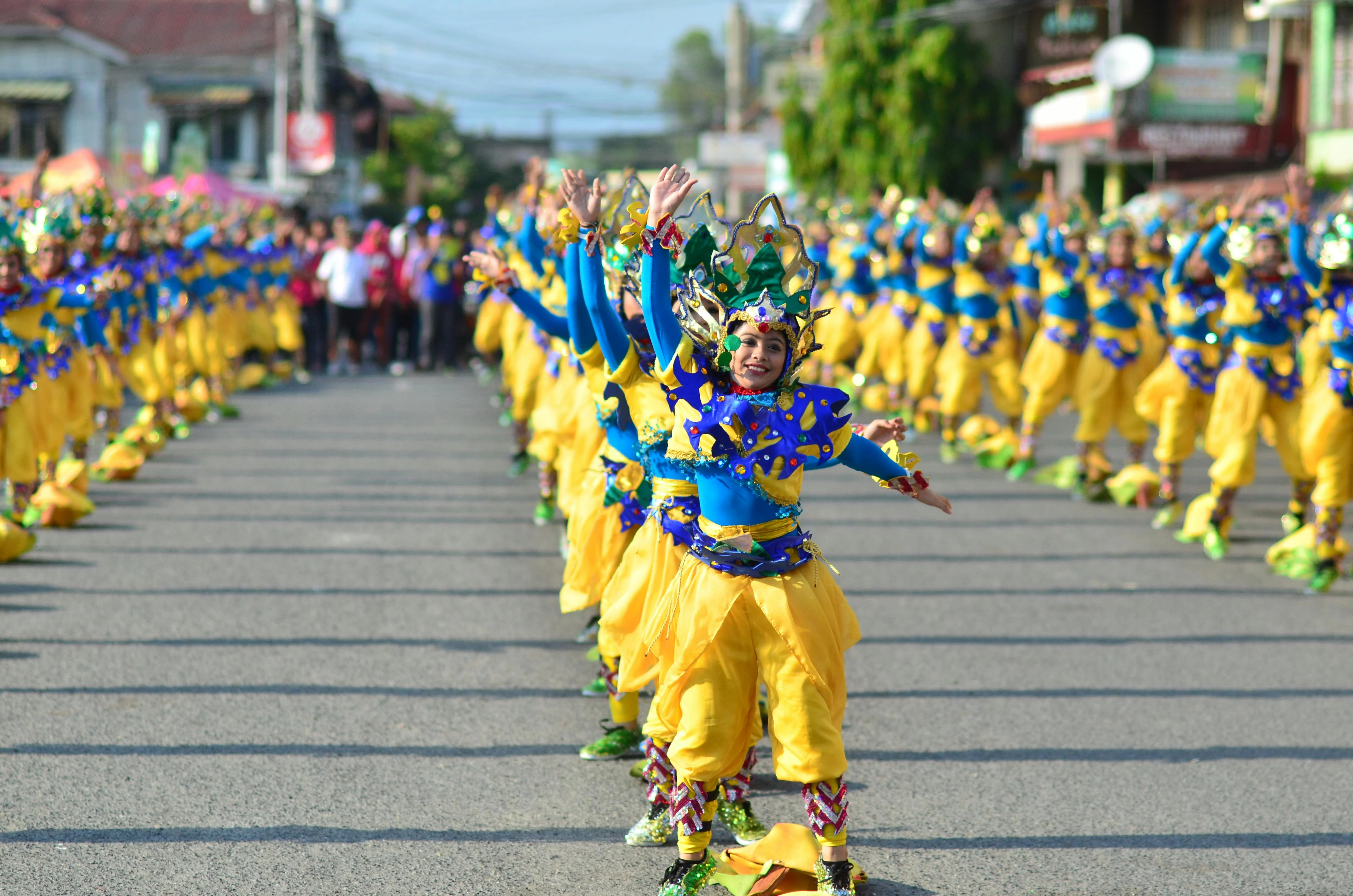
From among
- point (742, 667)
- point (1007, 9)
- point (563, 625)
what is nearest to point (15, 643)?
point (563, 625)

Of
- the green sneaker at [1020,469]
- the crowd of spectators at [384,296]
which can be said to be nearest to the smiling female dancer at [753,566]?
the green sneaker at [1020,469]

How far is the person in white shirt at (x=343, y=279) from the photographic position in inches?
825

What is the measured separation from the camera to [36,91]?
42.8 metres

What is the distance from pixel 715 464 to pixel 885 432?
50 centimetres

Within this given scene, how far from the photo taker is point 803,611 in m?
4.11

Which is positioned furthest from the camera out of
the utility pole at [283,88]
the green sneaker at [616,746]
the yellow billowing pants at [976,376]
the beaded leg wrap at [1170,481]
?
the utility pole at [283,88]

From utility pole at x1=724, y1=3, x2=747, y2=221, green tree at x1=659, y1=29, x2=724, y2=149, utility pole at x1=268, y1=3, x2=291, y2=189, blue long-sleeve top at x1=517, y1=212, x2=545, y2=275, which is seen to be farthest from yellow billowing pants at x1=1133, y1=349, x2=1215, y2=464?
green tree at x1=659, y1=29, x2=724, y2=149

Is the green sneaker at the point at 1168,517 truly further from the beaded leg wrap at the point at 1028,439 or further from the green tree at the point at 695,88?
the green tree at the point at 695,88

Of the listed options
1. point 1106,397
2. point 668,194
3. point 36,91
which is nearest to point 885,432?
point 668,194

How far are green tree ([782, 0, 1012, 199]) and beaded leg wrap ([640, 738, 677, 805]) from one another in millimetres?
26683

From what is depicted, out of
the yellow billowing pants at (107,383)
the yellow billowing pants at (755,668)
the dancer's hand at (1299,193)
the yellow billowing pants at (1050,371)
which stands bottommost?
the yellow billowing pants at (755,668)

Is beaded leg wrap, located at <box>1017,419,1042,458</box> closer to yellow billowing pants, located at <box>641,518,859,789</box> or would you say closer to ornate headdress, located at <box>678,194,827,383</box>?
ornate headdress, located at <box>678,194,827,383</box>

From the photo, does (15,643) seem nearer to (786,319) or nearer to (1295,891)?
(786,319)

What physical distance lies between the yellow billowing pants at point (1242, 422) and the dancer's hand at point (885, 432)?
217 inches
